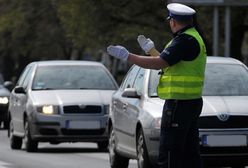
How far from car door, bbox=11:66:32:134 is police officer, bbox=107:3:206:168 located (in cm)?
948

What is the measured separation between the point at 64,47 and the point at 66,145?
38.8 m

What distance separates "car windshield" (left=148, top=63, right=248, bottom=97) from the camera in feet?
40.9

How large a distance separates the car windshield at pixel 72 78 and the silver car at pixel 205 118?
12.5 feet

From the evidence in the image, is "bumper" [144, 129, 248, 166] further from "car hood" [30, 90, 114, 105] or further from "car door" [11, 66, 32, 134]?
"car door" [11, 66, 32, 134]

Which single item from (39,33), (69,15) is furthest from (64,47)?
(69,15)

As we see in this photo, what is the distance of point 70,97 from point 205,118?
6026mm

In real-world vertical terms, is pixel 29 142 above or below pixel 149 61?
below

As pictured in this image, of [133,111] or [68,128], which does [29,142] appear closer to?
[68,128]

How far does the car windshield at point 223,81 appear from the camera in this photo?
12.5m

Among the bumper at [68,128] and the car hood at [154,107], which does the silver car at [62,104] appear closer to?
the bumper at [68,128]

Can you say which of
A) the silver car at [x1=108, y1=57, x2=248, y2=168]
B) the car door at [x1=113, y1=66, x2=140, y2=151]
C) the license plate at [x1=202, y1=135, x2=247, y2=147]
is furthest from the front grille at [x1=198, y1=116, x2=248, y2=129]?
the car door at [x1=113, y1=66, x2=140, y2=151]

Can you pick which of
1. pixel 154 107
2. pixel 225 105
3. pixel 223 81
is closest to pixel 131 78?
pixel 223 81

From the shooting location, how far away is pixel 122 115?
43.5ft

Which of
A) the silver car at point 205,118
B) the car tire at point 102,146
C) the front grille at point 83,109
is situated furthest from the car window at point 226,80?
the car tire at point 102,146
